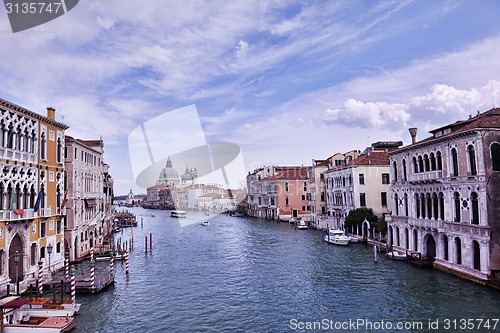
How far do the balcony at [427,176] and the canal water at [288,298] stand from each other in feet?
16.1

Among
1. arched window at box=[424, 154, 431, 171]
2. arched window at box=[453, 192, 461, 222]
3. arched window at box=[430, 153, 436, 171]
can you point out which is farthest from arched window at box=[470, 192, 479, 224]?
arched window at box=[424, 154, 431, 171]

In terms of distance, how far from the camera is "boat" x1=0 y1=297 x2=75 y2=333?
12383mm

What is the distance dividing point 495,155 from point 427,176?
462 cm

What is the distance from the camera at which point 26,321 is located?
1348 cm

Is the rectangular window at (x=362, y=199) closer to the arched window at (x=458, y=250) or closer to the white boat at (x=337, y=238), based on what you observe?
the white boat at (x=337, y=238)

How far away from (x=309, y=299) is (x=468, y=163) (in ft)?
31.6

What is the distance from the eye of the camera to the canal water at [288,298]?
1367 centimetres

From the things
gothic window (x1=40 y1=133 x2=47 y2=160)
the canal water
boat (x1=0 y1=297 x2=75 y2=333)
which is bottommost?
the canal water

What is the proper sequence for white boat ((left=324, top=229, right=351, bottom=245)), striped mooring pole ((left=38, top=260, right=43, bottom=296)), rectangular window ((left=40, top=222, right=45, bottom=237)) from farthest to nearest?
1. white boat ((left=324, top=229, right=351, bottom=245))
2. rectangular window ((left=40, top=222, right=45, bottom=237))
3. striped mooring pole ((left=38, top=260, right=43, bottom=296))

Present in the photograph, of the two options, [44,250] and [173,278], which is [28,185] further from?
[173,278]

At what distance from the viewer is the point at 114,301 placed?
16844 millimetres

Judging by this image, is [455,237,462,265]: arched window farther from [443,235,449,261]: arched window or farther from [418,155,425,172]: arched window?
[418,155,425,172]: arched window

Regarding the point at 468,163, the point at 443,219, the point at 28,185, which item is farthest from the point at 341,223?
the point at 28,185

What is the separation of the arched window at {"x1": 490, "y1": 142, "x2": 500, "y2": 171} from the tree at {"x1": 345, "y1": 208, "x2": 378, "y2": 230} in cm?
1549
